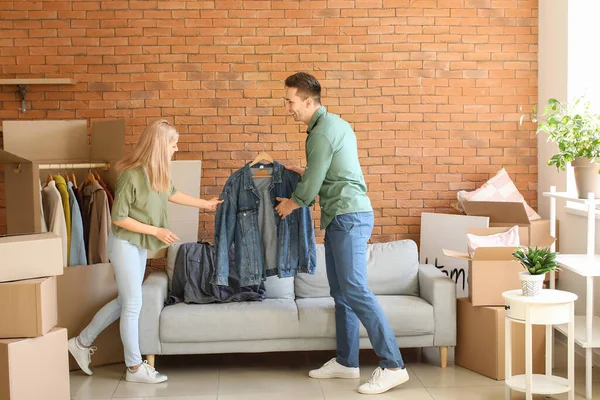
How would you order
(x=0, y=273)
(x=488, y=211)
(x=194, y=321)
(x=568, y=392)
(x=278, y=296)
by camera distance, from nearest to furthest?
(x=0, y=273) < (x=568, y=392) < (x=194, y=321) < (x=278, y=296) < (x=488, y=211)

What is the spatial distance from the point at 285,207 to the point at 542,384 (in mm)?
1813

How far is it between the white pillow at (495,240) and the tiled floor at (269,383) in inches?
32.3

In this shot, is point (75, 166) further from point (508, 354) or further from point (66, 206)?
point (508, 354)

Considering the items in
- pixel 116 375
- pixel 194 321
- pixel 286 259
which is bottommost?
pixel 116 375

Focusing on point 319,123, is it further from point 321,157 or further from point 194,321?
point 194,321

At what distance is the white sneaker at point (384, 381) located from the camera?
4.38 metres

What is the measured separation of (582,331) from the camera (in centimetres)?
446

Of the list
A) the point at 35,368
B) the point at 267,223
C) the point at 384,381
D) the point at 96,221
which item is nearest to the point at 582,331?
the point at 384,381

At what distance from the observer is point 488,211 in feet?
18.1

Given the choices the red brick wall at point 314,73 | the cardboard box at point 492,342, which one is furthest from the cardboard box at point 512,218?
the cardboard box at point 492,342

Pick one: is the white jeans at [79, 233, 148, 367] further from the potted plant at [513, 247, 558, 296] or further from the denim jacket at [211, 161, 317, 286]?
the potted plant at [513, 247, 558, 296]

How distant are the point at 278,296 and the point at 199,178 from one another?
111 cm

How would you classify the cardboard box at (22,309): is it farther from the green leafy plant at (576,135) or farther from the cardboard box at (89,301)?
the green leafy plant at (576,135)

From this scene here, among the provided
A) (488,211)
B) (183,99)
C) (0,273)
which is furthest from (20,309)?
(488,211)
